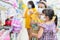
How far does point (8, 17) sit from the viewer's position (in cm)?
109

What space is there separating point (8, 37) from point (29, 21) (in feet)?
0.67

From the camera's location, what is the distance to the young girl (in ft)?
3.50

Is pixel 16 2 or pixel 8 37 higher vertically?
pixel 16 2

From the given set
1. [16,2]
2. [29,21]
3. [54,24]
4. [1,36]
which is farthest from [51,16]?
[1,36]

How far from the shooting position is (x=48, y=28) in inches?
42.0

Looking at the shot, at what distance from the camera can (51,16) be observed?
107cm

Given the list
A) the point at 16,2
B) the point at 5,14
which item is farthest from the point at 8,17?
the point at 16,2

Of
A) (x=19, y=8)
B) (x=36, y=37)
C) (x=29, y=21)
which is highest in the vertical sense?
(x=19, y=8)

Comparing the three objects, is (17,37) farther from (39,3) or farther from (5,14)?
(39,3)

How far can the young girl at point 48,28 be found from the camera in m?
1.07

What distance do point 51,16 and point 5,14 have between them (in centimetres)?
36

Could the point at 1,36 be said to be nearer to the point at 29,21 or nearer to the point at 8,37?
the point at 8,37

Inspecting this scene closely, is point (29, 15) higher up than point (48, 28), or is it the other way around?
point (29, 15)

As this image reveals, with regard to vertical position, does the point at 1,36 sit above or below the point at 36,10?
below
